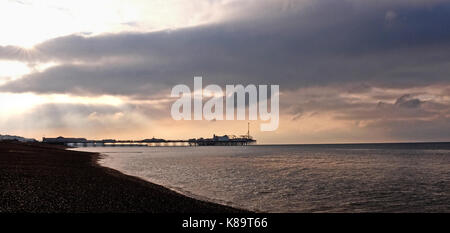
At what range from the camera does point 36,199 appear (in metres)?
17.5

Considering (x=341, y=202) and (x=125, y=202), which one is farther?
(x=341, y=202)

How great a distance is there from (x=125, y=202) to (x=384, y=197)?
20.4m

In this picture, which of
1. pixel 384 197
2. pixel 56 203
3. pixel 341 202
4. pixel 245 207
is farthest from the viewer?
pixel 384 197
